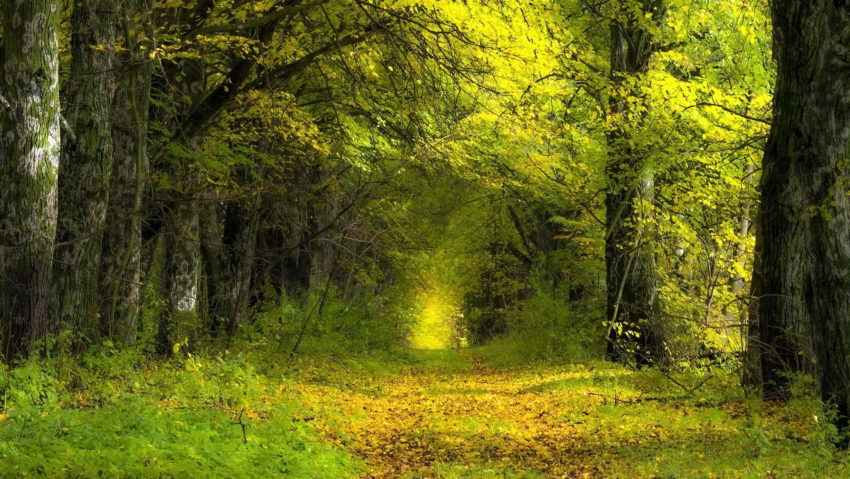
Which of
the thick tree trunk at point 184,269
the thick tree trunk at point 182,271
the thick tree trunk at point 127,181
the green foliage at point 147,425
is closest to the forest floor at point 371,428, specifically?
the green foliage at point 147,425

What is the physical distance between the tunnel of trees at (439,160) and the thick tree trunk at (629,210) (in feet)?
0.21

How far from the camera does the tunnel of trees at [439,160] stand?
773 centimetres

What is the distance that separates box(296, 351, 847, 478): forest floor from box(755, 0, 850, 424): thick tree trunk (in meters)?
0.87

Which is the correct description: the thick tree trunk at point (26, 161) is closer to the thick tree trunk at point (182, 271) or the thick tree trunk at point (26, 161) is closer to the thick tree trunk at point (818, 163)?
the thick tree trunk at point (182, 271)

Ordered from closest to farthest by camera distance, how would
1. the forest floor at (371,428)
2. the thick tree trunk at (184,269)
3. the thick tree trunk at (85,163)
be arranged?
Answer: the forest floor at (371,428), the thick tree trunk at (85,163), the thick tree trunk at (184,269)

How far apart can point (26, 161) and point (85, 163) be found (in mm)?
1145

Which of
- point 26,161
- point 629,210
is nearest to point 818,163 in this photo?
point 26,161

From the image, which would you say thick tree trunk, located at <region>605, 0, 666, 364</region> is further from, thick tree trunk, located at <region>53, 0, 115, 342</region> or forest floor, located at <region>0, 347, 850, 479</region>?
thick tree trunk, located at <region>53, 0, 115, 342</region>

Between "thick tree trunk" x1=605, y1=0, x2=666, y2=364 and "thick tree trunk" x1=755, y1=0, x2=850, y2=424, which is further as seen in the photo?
"thick tree trunk" x1=605, y1=0, x2=666, y2=364

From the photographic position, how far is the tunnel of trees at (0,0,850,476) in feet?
25.3

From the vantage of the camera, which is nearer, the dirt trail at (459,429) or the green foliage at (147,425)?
the green foliage at (147,425)

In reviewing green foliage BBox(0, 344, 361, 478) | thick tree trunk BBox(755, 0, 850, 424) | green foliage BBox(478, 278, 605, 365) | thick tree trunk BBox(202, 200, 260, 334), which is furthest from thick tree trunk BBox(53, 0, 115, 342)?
green foliage BBox(478, 278, 605, 365)

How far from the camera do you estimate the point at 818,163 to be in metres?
6.70

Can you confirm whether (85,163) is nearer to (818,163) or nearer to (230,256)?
(818,163)
